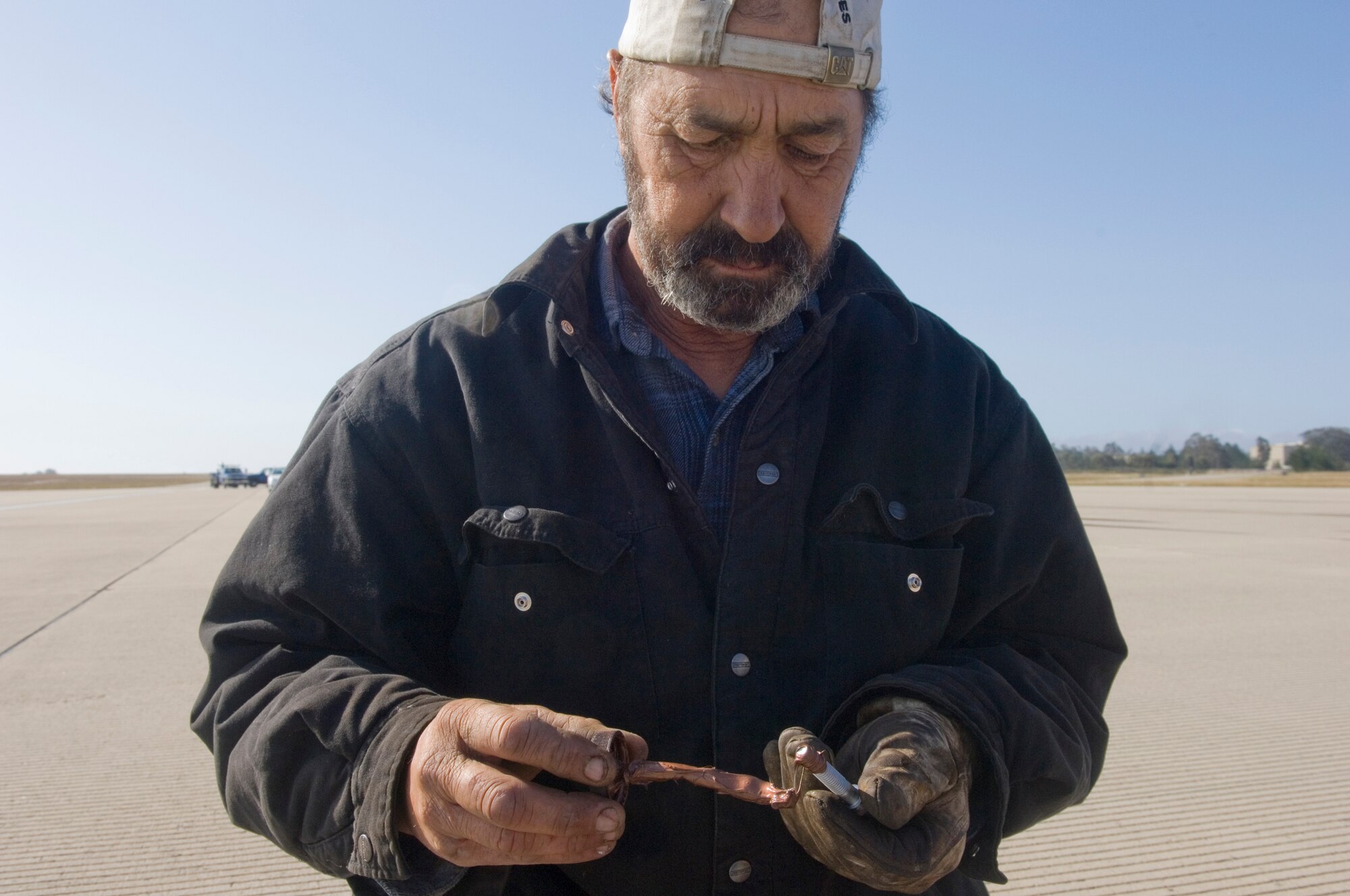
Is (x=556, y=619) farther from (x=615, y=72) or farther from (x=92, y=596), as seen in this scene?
(x=92, y=596)

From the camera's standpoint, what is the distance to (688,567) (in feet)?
5.54

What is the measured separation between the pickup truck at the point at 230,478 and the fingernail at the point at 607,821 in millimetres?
55281

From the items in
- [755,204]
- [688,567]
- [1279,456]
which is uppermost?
[755,204]

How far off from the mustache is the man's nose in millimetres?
14

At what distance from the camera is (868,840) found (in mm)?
1399

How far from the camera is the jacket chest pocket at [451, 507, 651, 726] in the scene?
65.4 inches

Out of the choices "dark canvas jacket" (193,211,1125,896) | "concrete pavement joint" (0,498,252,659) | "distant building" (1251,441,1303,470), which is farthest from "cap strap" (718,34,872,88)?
"distant building" (1251,441,1303,470)

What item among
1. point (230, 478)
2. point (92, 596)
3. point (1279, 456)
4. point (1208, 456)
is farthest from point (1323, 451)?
point (92, 596)

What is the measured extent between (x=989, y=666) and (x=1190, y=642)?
17.4 ft

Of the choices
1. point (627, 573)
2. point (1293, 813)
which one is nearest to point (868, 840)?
point (627, 573)

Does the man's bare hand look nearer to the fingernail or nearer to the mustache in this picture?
the fingernail

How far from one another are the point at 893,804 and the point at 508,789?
55 cm

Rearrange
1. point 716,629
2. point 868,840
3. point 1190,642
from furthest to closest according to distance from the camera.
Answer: point 1190,642 → point 716,629 → point 868,840

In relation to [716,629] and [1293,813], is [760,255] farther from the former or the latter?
[1293,813]
